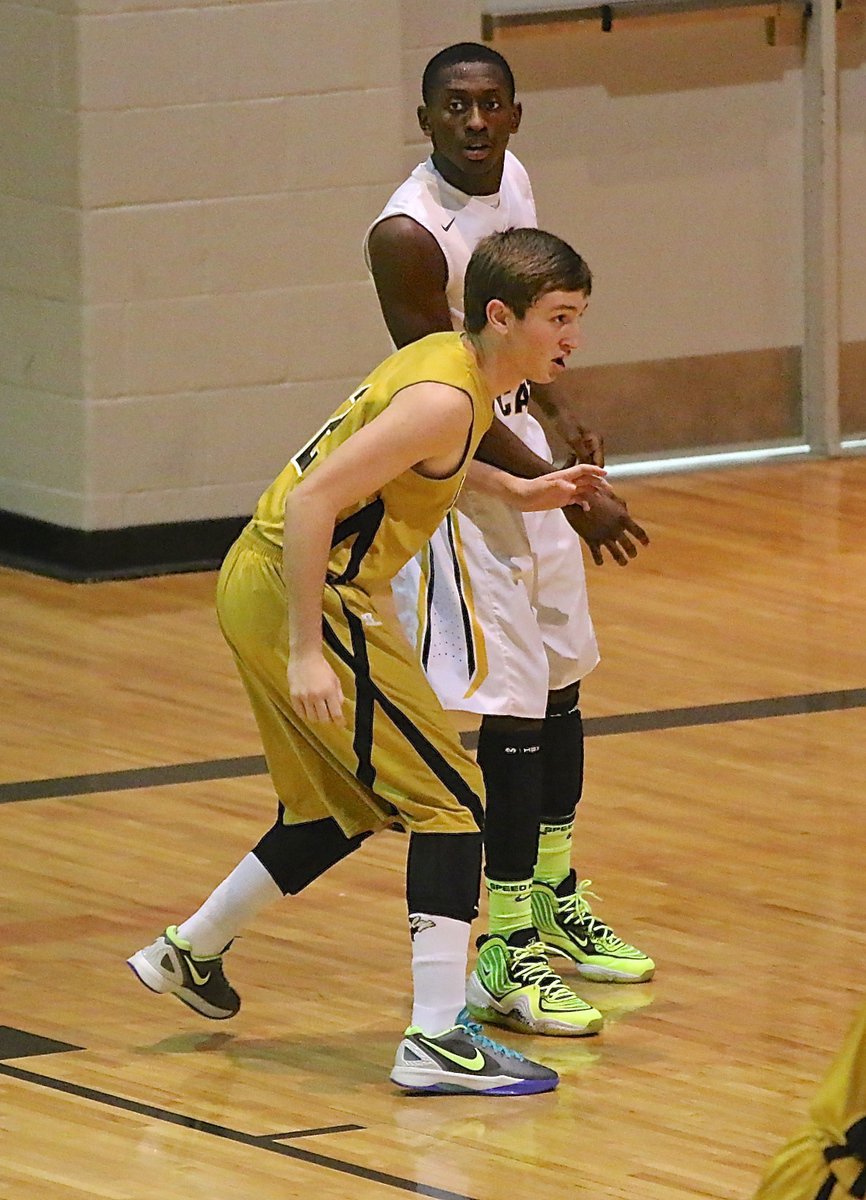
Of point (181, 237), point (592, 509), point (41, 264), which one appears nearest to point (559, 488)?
point (592, 509)

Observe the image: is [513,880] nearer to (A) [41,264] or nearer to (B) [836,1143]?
(B) [836,1143]

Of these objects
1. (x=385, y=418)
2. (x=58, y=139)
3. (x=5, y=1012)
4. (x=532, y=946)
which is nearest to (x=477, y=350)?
(x=385, y=418)

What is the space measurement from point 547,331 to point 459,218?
0.48 meters

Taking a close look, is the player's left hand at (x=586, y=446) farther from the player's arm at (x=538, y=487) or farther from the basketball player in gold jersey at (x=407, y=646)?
the basketball player in gold jersey at (x=407, y=646)

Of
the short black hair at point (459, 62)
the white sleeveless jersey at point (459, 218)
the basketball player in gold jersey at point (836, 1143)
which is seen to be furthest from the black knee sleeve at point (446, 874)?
the basketball player in gold jersey at point (836, 1143)

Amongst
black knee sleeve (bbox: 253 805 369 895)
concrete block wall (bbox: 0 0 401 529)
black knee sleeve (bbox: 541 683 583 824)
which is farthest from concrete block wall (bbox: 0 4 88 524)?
black knee sleeve (bbox: 253 805 369 895)

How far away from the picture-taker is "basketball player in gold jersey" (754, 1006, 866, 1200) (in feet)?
6.69

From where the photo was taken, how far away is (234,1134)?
11.9 ft

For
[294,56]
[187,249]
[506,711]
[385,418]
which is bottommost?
[506,711]

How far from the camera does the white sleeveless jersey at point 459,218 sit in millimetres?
4129

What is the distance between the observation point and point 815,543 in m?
7.70

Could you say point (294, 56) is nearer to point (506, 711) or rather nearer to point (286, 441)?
point (286, 441)

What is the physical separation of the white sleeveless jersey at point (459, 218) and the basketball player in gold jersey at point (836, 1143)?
2211 millimetres

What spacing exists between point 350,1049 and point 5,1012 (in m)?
0.54
